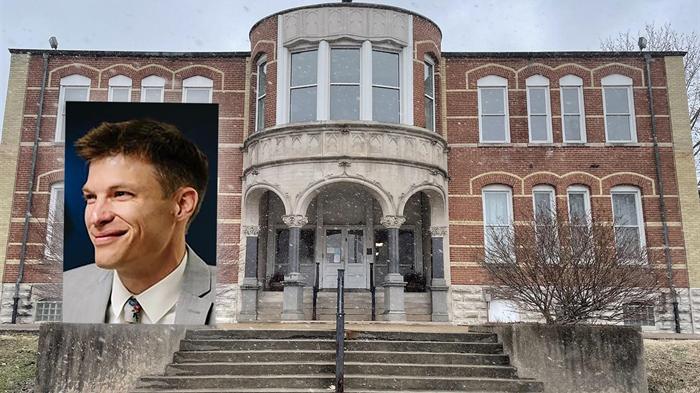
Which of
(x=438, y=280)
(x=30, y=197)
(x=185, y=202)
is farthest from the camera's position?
(x=30, y=197)

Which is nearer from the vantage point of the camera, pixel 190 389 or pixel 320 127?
pixel 190 389

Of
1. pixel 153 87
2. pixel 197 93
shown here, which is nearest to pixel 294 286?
pixel 197 93

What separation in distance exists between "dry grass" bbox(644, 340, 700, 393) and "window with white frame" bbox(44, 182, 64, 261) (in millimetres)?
10923

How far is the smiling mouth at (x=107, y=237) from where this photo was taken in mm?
6445

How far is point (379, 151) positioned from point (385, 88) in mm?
1863

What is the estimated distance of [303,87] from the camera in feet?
53.5

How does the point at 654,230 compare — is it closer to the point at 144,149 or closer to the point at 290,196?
the point at 290,196

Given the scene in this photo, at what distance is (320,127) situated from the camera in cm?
1564

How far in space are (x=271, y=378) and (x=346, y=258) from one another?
1001 centimetres

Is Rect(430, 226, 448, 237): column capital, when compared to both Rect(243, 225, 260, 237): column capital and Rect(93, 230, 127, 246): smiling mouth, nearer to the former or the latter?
Rect(243, 225, 260, 237): column capital

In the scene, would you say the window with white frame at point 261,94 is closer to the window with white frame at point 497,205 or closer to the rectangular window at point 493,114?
the rectangular window at point 493,114

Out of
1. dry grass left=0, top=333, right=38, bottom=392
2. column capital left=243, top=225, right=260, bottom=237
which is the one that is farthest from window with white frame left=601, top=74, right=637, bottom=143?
dry grass left=0, top=333, right=38, bottom=392

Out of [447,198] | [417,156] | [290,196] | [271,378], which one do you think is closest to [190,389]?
[271,378]

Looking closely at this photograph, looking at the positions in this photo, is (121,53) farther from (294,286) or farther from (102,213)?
(102,213)
